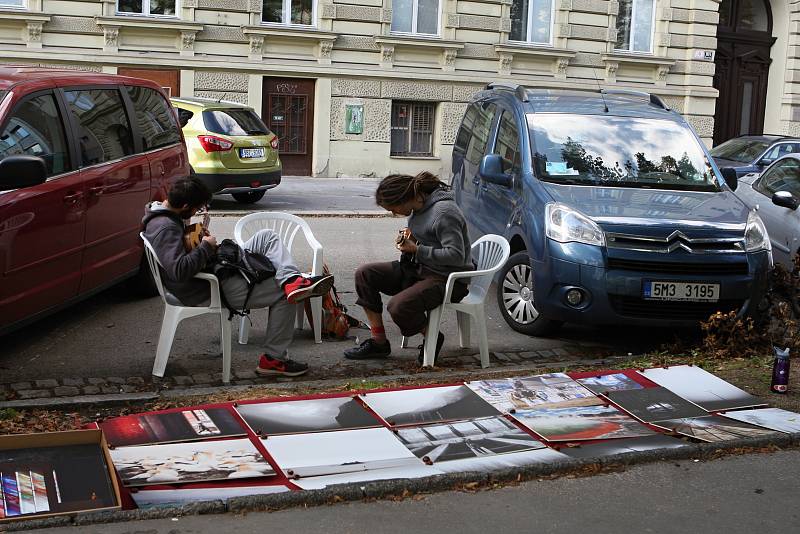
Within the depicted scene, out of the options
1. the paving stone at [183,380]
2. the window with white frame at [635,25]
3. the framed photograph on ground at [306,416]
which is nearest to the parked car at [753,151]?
the window with white frame at [635,25]

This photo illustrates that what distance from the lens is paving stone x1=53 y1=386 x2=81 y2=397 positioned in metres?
6.73

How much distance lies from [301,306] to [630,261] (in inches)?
97.8

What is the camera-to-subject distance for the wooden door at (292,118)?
73.3ft

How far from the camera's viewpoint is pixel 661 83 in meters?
26.5

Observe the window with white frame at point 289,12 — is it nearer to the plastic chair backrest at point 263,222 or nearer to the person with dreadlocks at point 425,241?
the plastic chair backrest at point 263,222

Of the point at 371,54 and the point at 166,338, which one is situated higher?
the point at 371,54

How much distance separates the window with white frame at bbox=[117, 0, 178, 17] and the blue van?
12.6 m

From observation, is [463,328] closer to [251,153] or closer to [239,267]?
[239,267]

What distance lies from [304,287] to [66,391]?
61.7 inches

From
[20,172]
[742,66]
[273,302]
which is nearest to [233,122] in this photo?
[273,302]

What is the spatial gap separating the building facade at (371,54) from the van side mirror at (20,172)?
14.4m

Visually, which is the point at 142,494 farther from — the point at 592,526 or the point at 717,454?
the point at 717,454

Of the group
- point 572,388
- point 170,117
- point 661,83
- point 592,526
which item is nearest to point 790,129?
point 661,83

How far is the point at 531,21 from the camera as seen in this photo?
2498 centimetres
